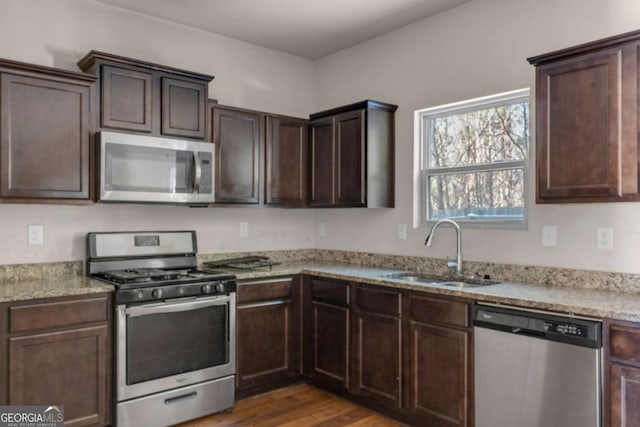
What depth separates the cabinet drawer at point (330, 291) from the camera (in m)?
3.26

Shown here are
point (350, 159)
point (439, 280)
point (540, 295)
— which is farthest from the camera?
point (350, 159)

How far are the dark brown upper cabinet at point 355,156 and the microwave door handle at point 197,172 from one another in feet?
3.39

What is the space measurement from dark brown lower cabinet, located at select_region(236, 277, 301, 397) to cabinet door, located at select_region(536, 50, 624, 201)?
1880 millimetres

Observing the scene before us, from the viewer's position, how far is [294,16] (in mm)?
3488

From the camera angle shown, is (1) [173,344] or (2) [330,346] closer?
(1) [173,344]

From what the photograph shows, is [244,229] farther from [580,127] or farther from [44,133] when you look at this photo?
[580,127]

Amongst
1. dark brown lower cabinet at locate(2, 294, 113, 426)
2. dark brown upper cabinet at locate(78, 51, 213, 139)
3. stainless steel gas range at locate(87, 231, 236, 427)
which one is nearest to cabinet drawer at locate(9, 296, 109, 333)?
dark brown lower cabinet at locate(2, 294, 113, 426)

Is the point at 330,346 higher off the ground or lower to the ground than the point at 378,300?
lower

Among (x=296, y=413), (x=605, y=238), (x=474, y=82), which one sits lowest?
(x=296, y=413)

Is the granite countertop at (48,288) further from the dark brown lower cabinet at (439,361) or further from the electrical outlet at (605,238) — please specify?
the electrical outlet at (605,238)

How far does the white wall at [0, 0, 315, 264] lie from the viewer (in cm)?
297

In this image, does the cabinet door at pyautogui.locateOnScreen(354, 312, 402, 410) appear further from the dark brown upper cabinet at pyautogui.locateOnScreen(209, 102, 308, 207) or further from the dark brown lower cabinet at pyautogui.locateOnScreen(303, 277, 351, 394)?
the dark brown upper cabinet at pyautogui.locateOnScreen(209, 102, 308, 207)

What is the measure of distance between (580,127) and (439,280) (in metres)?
1.28

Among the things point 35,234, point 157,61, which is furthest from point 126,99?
point 35,234
